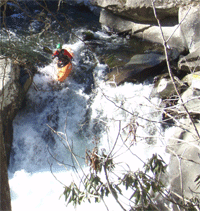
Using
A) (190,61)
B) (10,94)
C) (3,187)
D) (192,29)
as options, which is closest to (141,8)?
(192,29)

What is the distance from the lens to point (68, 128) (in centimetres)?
475

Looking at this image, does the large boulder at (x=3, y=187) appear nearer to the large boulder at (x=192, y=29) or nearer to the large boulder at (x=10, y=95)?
the large boulder at (x=10, y=95)

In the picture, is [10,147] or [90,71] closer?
[10,147]

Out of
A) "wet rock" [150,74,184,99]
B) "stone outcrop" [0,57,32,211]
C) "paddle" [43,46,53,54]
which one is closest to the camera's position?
"stone outcrop" [0,57,32,211]

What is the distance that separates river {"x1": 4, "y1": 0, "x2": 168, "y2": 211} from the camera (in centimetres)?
394

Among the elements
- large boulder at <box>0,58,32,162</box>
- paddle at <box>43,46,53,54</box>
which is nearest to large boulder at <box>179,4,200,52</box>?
paddle at <box>43,46,53,54</box>

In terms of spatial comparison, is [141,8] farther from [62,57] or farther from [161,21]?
[62,57]

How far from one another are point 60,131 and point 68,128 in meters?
0.19

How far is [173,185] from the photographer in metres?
3.10

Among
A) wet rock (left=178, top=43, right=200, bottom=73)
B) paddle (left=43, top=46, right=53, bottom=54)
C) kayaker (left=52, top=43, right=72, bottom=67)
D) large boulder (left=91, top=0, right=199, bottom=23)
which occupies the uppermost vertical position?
large boulder (left=91, top=0, right=199, bottom=23)

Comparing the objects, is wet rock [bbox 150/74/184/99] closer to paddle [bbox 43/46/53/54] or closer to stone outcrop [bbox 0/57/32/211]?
stone outcrop [bbox 0/57/32/211]

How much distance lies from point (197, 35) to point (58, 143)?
168 inches

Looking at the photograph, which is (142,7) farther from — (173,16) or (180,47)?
(180,47)

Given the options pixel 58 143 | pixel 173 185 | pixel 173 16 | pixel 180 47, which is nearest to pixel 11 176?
pixel 58 143
